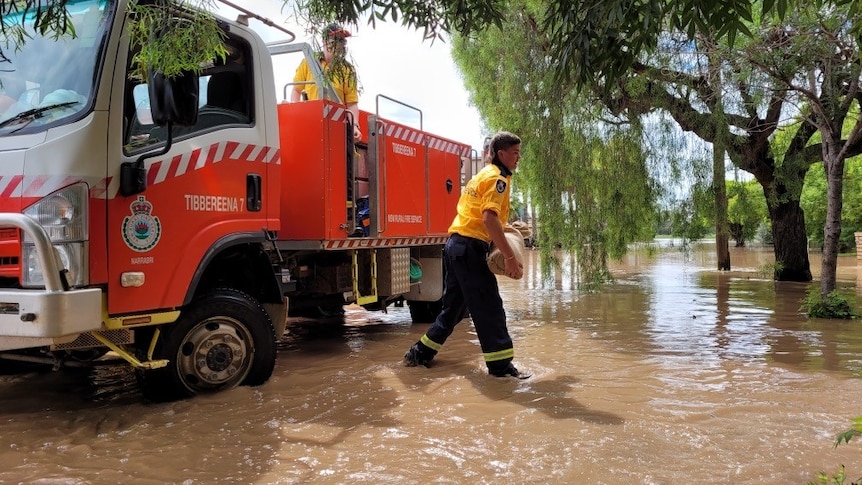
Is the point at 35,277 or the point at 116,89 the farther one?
the point at 116,89

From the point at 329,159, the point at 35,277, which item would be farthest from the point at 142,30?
the point at 329,159

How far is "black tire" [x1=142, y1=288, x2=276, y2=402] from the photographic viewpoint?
4277 millimetres

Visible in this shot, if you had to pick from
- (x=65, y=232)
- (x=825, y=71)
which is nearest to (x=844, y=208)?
(x=825, y=71)

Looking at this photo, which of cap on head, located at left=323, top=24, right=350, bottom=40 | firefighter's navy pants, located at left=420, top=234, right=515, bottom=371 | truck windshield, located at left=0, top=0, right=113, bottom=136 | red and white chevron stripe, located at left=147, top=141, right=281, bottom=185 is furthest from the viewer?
firefighter's navy pants, located at left=420, top=234, right=515, bottom=371

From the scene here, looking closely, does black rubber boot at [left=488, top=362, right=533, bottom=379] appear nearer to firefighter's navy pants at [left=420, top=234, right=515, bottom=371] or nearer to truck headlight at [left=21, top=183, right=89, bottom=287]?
firefighter's navy pants at [left=420, top=234, right=515, bottom=371]

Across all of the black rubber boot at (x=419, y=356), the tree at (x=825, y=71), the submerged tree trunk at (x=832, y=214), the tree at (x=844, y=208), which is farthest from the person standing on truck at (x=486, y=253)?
the tree at (x=844, y=208)

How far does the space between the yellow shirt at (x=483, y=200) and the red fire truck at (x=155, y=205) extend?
1280 mm

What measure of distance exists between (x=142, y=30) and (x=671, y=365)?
4.76 m

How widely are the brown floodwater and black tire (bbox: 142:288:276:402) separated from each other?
0.40 ft

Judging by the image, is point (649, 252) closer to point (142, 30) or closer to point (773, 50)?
point (773, 50)

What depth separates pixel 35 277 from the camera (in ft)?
11.5

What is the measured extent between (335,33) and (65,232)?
192 cm

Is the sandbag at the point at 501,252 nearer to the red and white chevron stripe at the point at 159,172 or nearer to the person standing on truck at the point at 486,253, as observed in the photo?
the person standing on truck at the point at 486,253

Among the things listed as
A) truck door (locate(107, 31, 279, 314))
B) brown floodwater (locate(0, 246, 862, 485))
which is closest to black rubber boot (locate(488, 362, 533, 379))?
brown floodwater (locate(0, 246, 862, 485))
